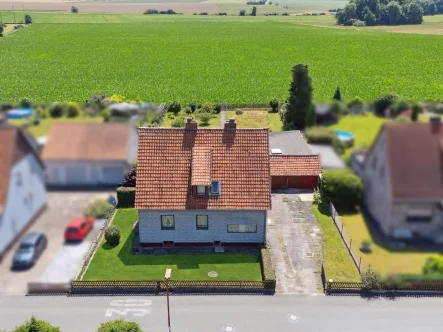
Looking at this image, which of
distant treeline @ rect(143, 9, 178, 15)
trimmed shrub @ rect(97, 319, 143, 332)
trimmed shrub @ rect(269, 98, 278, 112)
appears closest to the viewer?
trimmed shrub @ rect(97, 319, 143, 332)

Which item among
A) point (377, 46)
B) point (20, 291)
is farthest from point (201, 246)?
point (377, 46)

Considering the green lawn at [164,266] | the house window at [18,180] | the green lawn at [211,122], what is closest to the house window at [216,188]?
the green lawn at [164,266]

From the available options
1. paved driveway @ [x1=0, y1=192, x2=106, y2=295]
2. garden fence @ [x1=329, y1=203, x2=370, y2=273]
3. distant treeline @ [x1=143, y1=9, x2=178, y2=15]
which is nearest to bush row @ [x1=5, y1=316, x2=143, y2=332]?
paved driveway @ [x1=0, y1=192, x2=106, y2=295]

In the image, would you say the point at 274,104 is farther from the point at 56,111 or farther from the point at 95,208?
the point at 56,111

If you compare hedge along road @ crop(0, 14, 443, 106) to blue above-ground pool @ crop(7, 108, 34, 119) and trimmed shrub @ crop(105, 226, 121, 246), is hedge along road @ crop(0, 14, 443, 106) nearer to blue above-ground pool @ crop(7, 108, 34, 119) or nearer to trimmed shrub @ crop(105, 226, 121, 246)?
trimmed shrub @ crop(105, 226, 121, 246)

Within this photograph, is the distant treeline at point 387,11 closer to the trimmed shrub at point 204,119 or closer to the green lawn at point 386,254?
the trimmed shrub at point 204,119
